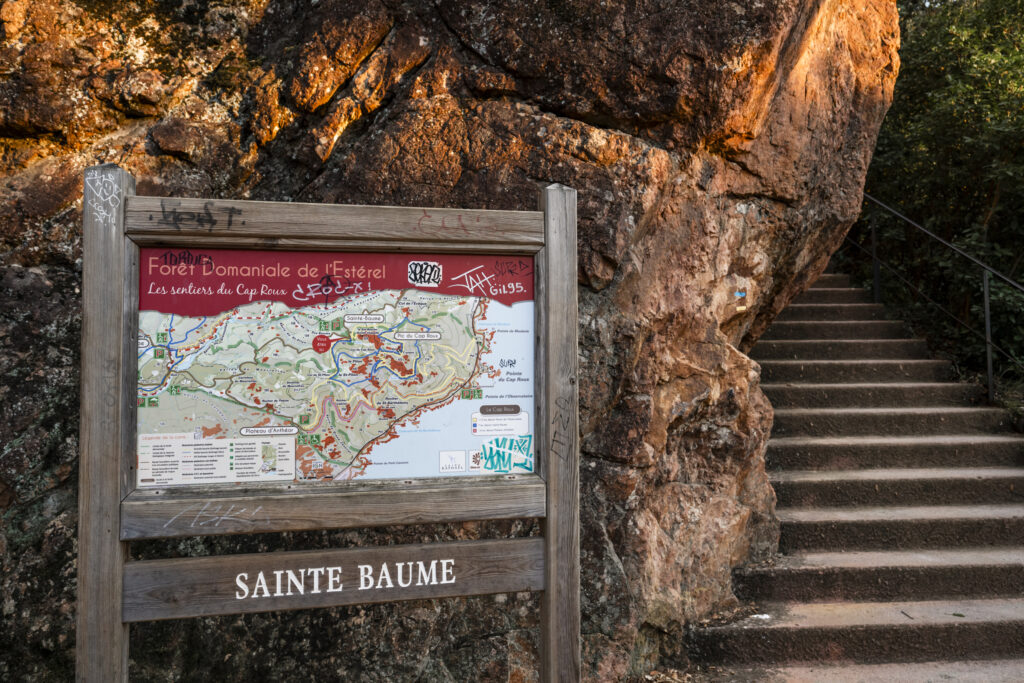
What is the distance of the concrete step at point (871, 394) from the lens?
5.49 metres

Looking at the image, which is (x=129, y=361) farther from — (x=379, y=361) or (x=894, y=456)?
(x=894, y=456)

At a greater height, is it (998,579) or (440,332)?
(440,332)

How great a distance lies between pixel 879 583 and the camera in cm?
405

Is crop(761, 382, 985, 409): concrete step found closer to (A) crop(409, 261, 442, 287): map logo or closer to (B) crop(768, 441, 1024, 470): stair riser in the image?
(B) crop(768, 441, 1024, 470): stair riser

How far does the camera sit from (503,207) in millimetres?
3252

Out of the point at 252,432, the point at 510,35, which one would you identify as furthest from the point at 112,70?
the point at 252,432

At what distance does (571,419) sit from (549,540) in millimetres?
398

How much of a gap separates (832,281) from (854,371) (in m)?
1.97

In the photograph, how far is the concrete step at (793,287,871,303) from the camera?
281 inches

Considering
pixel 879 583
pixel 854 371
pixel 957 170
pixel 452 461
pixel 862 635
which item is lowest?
pixel 862 635

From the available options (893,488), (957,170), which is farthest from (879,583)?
(957,170)

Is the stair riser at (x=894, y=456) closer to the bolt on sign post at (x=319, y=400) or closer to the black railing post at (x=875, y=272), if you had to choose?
the black railing post at (x=875, y=272)

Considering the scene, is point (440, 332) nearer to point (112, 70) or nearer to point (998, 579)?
point (112, 70)

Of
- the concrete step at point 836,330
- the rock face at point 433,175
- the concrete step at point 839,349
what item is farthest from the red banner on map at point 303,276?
the concrete step at point 836,330
